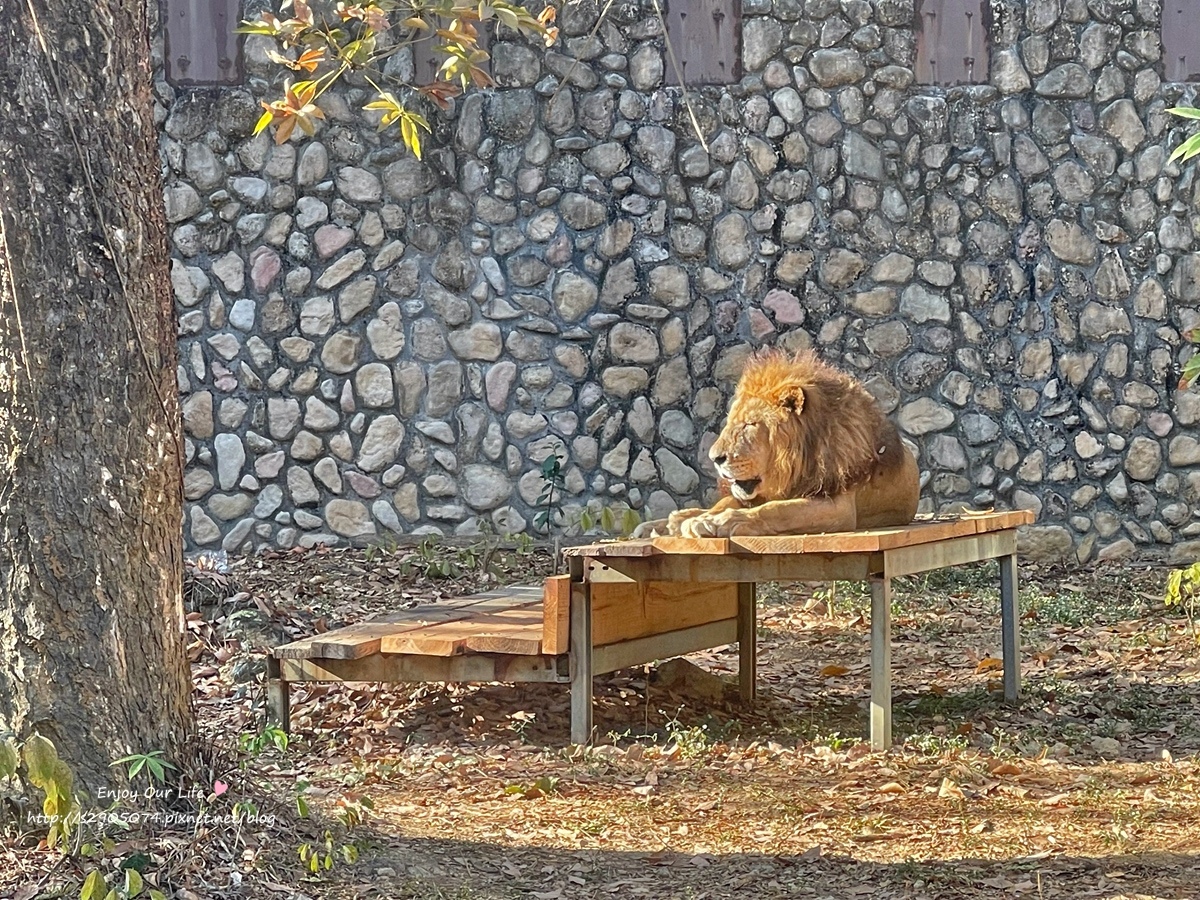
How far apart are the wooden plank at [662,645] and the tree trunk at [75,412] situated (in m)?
2.13

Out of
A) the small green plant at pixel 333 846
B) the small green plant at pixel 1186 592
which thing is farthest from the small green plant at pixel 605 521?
the small green plant at pixel 333 846

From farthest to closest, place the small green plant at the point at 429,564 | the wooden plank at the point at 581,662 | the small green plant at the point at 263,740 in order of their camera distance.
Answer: the small green plant at the point at 429,564 → the wooden plank at the point at 581,662 → the small green plant at the point at 263,740

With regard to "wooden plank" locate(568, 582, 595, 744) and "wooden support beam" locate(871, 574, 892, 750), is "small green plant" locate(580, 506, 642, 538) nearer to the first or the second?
"wooden plank" locate(568, 582, 595, 744)

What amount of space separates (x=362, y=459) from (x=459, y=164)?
1954 mm

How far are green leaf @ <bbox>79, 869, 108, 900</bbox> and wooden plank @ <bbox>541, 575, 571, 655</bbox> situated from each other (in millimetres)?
2273

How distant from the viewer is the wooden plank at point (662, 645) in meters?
5.58

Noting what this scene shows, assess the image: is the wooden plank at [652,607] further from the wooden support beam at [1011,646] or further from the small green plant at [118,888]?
the small green plant at [118,888]

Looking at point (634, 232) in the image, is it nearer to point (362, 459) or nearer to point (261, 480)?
point (362, 459)

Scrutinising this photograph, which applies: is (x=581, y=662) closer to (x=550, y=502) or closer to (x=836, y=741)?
(x=836, y=741)

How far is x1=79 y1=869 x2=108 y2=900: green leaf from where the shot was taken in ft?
10.3

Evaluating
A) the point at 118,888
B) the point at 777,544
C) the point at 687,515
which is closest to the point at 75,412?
the point at 118,888

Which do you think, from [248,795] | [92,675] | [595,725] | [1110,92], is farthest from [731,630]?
[1110,92]

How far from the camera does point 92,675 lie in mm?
3586

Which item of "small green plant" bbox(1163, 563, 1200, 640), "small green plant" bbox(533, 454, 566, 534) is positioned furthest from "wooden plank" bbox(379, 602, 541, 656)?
"small green plant" bbox(533, 454, 566, 534)
